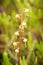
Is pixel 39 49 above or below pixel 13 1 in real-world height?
below

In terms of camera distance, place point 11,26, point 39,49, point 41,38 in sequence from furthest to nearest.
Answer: point 11,26 < point 41,38 < point 39,49

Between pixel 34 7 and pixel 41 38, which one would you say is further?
pixel 34 7

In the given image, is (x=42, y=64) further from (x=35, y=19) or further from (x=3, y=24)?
(x=3, y=24)

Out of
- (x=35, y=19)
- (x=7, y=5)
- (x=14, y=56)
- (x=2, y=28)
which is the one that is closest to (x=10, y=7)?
(x=7, y=5)

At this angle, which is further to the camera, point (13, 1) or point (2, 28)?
point (13, 1)

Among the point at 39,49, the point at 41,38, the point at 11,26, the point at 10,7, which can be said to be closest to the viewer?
the point at 39,49

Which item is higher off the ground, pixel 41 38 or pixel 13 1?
pixel 13 1

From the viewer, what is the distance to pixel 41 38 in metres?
1.90

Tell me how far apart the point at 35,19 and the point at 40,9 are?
18cm

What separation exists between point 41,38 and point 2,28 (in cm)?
45

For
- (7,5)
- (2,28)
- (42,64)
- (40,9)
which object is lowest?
(42,64)

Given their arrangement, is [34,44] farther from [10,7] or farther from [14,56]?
[10,7]

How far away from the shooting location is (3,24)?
209 cm

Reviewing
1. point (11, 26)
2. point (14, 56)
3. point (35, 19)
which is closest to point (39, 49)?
point (14, 56)
